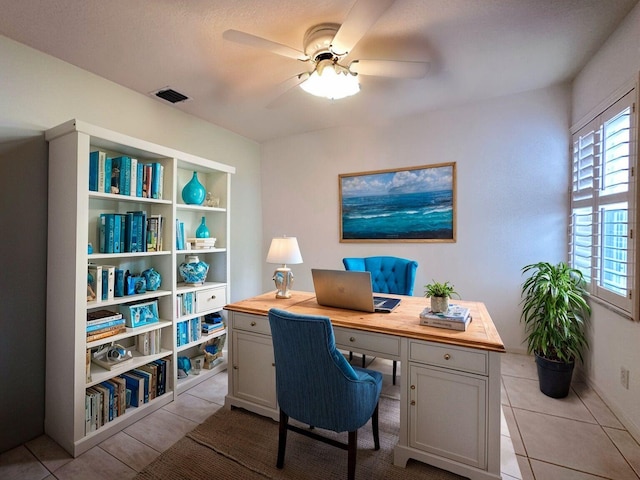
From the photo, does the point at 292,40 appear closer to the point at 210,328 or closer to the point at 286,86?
the point at 286,86

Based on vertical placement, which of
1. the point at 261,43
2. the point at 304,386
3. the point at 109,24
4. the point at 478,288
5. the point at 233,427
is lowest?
the point at 233,427

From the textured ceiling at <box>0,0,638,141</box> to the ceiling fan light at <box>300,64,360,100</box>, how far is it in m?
0.25

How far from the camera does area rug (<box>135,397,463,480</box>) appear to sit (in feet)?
5.37

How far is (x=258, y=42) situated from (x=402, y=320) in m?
1.76

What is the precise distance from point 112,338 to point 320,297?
4.72 feet

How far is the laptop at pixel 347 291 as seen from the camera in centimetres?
188

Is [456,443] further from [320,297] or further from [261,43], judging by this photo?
[261,43]

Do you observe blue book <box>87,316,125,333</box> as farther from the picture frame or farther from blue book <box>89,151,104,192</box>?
blue book <box>89,151,104,192</box>

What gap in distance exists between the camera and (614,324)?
209cm

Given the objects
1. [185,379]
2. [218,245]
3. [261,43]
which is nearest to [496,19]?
[261,43]

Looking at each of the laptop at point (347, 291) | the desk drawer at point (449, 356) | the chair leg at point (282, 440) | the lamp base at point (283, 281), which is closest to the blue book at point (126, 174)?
the lamp base at point (283, 281)

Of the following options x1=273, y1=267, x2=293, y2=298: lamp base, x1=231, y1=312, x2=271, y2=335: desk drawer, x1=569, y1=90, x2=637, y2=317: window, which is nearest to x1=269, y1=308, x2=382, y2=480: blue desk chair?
x1=231, y1=312, x2=271, y2=335: desk drawer

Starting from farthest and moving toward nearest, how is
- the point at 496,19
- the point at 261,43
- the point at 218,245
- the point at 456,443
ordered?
the point at 218,245, the point at 496,19, the point at 261,43, the point at 456,443

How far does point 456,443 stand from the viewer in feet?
5.02
